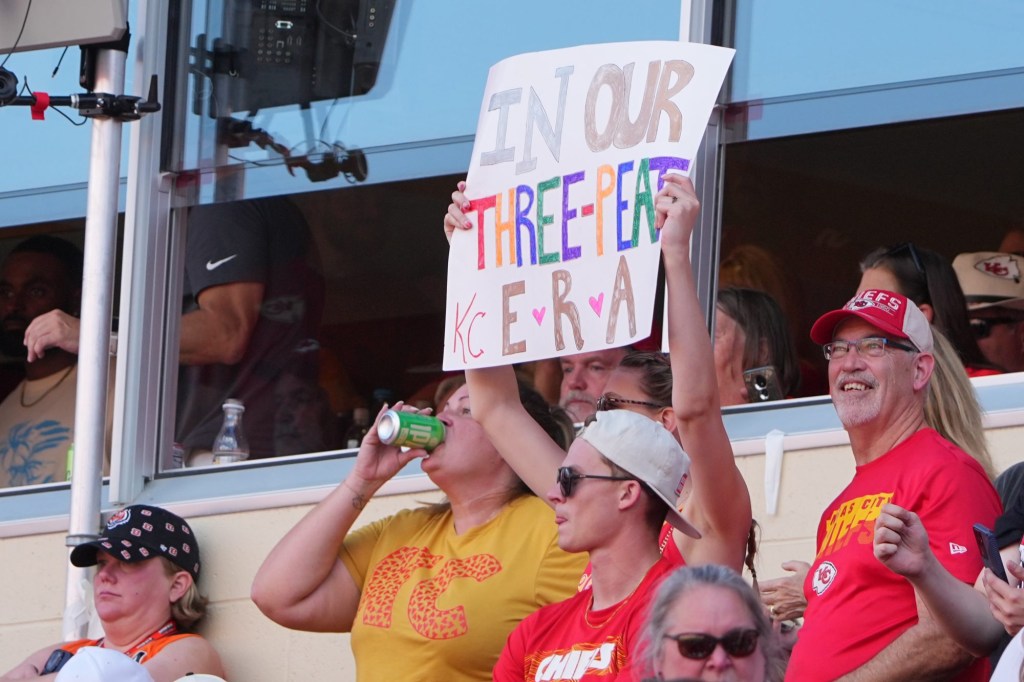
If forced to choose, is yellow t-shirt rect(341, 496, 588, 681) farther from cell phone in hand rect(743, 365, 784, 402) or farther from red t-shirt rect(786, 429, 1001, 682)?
cell phone in hand rect(743, 365, 784, 402)

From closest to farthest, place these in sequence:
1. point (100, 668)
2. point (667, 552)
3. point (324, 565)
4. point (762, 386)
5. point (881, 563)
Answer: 1. point (881, 563)
2. point (667, 552)
3. point (100, 668)
4. point (324, 565)
5. point (762, 386)

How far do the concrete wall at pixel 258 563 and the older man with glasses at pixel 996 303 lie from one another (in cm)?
59

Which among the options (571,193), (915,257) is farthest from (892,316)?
(915,257)

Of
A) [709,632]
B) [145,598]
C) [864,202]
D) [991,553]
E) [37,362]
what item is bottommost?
[145,598]

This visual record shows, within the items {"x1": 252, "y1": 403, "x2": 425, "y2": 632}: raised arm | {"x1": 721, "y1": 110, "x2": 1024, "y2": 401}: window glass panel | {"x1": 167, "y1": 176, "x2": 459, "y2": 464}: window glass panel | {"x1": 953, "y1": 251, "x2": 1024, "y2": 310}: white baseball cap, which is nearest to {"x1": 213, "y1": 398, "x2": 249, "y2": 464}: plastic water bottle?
{"x1": 167, "y1": 176, "x2": 459, "y2": 464}: window glass panel

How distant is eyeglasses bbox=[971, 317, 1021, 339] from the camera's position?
5051 millimetres

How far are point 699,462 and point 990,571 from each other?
24.7 inches

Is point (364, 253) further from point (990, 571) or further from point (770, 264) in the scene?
point (990, 571)

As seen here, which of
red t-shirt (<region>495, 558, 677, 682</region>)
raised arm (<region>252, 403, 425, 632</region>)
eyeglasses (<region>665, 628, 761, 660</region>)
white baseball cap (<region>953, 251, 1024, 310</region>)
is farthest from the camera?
white baseball cap (<region>953, 251, 1024, 310</region>)

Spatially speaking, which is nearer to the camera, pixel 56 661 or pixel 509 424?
pixel 509 424

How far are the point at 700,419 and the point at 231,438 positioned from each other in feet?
8.20

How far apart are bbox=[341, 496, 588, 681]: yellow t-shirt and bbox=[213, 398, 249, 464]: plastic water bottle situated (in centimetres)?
144

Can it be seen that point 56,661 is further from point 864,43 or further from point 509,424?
point 864,43

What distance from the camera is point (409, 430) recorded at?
14.2ft
